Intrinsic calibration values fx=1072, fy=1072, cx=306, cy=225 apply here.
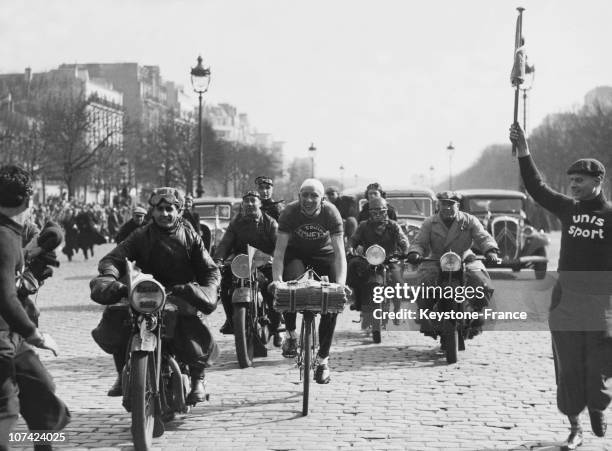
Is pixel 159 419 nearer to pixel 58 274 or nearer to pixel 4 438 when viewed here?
pixel 4 438

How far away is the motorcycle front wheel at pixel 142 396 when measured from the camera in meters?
6.25

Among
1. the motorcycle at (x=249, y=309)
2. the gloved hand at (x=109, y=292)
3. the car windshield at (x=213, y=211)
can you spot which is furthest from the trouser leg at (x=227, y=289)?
the car windshield at (x=213, y=211)

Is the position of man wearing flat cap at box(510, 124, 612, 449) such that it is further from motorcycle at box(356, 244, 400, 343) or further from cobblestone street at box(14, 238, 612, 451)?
motorcycle at box(356, 244, 400, 343)

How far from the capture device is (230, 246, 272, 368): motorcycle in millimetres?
10117

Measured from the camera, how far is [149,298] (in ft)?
21.0

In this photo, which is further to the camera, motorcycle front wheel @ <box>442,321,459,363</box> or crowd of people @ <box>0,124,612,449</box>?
motorcycle front wheel @ <box>442,321,459,363</box>

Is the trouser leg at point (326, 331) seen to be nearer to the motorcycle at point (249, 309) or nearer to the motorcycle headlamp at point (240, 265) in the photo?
the motorcycle at point (249, 309)

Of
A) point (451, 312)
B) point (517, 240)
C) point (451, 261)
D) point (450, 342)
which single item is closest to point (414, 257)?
point (451, 261)

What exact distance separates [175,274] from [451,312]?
4.23 m

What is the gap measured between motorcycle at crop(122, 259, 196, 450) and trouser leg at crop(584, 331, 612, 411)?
2.57 metres

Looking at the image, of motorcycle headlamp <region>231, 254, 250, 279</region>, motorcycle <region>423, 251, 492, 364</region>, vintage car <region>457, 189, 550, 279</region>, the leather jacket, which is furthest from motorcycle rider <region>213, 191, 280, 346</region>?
vintage car <region>457, 189, 550, 279</region>

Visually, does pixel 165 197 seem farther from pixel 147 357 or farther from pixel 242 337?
pixel 242 337

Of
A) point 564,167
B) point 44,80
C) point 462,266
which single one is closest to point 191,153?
point 44,80

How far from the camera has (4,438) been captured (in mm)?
5188
